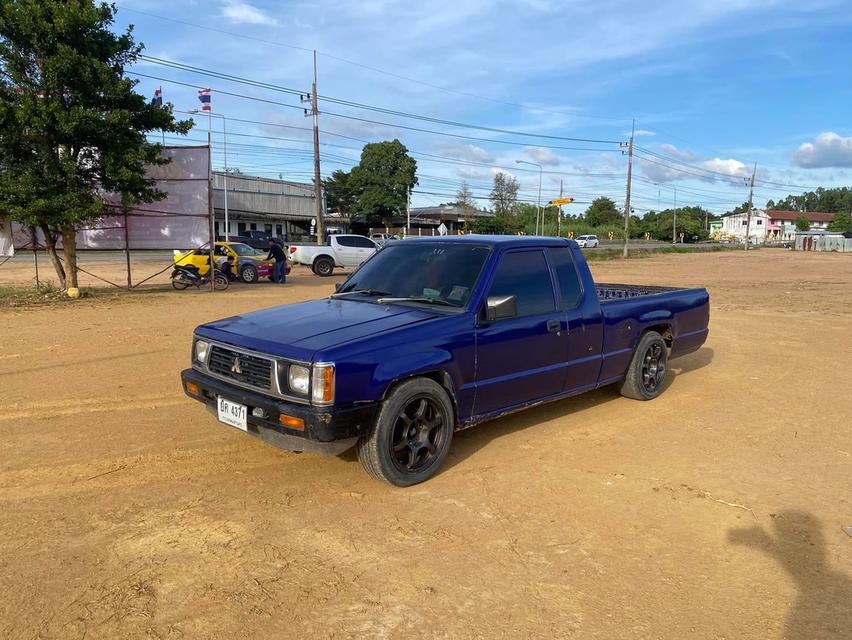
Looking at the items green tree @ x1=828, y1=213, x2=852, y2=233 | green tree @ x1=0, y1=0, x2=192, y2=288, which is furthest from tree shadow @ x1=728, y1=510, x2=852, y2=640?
green tree @ x1=828, y1=213, x2=852, y2=233

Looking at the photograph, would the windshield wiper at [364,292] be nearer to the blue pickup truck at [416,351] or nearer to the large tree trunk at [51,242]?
the blue pickup truck at [416,351]

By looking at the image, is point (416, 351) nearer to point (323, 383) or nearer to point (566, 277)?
point (323, 383)

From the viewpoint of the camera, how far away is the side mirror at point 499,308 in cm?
431

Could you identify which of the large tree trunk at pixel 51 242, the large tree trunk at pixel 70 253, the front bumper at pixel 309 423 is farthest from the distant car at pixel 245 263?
the front bumper at pixel 309 423

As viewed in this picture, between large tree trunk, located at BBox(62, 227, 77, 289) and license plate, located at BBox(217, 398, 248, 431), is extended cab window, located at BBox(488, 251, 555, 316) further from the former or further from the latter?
large tree trunk, located at BBox(62, 227, 77, 289)

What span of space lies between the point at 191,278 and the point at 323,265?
7678mm

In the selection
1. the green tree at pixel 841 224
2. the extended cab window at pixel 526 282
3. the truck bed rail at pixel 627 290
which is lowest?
the truck bed rail at pixel 627 290

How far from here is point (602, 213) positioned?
118m

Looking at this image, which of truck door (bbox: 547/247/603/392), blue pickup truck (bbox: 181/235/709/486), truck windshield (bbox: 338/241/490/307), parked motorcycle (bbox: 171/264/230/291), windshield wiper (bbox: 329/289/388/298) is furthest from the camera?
parked motorcycle (bbox: 171/264/230/291)

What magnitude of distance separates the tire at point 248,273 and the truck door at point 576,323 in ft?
54.4

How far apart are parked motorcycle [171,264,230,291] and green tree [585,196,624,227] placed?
344 ft

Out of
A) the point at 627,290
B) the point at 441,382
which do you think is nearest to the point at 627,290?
the point at 627,290

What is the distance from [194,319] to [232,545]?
8747mm

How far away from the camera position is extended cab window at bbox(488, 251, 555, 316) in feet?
15.4
